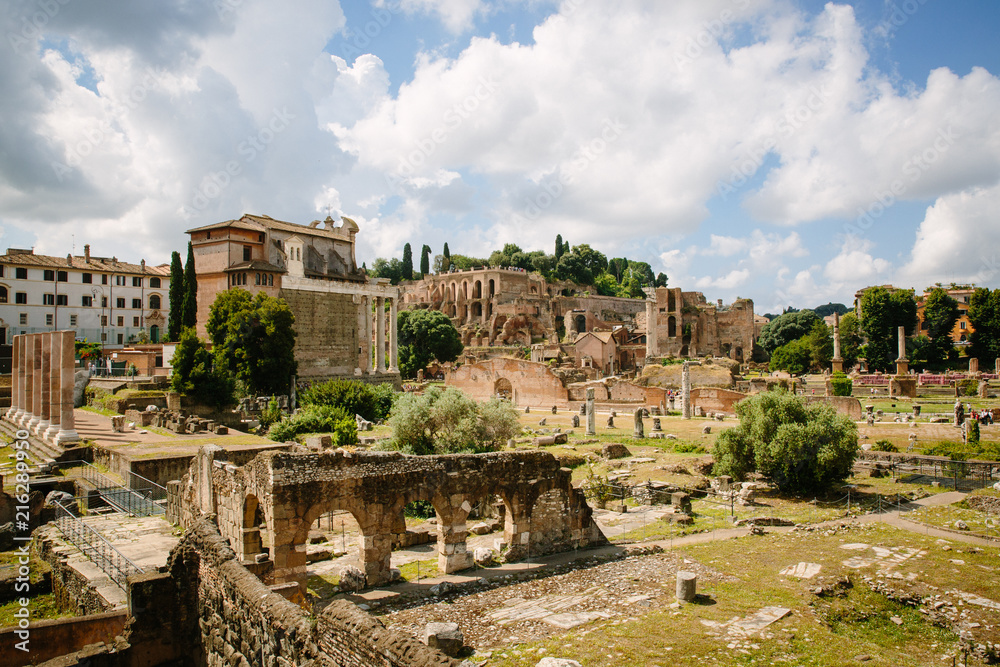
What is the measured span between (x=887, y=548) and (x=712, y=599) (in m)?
5.86

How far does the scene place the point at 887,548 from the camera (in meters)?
15.0

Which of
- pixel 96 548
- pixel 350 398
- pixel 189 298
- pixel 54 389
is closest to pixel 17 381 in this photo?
pixel 54 389

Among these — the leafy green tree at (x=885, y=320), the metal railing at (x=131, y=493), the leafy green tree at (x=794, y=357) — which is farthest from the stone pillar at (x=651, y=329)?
the metal railing at (x=131, y=493)

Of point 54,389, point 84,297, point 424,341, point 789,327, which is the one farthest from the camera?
point 789,327

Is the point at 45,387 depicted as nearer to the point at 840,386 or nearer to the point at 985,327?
the point at 840,386

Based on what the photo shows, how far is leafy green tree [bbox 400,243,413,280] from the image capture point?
367 feet

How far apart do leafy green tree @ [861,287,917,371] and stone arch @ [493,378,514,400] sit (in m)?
39.4

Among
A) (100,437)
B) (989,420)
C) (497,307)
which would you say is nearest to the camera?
(100,437)

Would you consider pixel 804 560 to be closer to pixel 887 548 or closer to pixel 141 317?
pixel 887 548

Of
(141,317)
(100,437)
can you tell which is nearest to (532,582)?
(100,437)

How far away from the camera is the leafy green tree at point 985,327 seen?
6012 centimetres

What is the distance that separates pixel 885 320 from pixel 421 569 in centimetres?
6691

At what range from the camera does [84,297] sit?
54.2 m

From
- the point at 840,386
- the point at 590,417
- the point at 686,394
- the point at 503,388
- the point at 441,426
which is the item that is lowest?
the point at 590,417
